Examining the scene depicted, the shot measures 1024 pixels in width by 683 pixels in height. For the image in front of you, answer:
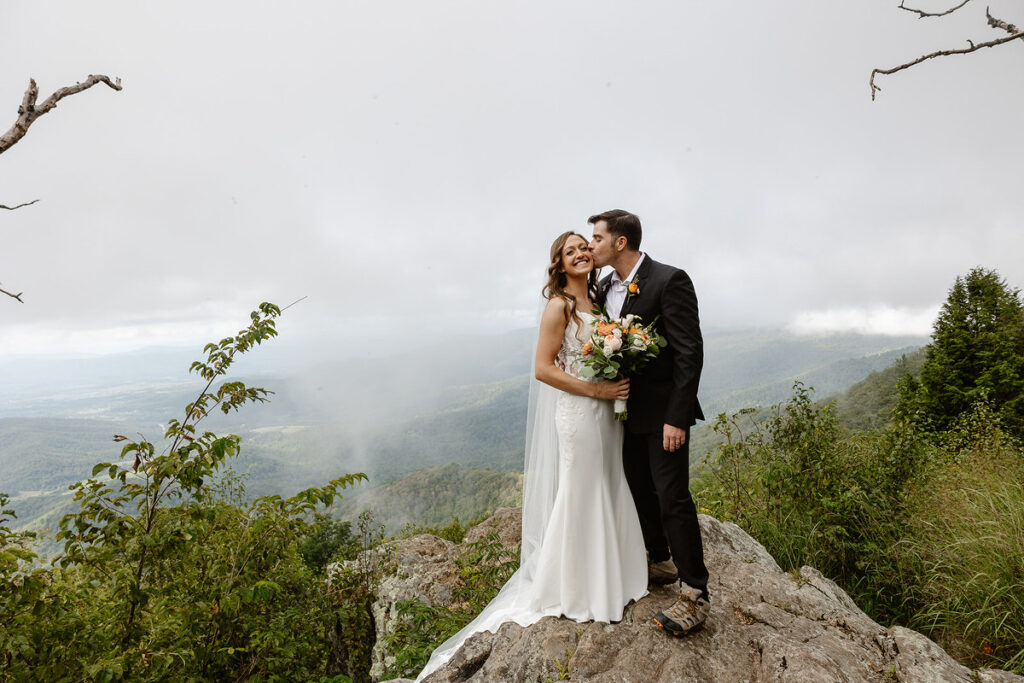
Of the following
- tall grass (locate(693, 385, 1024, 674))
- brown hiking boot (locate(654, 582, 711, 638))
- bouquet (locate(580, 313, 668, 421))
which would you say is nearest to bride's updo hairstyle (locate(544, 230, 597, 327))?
bouquet (locate(580, 313, 668, 421))

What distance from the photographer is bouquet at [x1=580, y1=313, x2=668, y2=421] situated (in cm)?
339

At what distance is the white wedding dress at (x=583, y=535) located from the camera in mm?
3680

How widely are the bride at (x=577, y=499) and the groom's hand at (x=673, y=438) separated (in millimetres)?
421

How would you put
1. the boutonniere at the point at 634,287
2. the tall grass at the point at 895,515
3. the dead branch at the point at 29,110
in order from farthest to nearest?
the tall grass at the point at 895,515, the boutonniere at the point at 634,287, the dead branch at the point at 29,110

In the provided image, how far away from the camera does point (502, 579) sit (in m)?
5.78

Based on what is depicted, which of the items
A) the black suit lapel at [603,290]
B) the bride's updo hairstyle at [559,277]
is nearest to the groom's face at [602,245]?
the bride's updo hairstyle at [559,277]

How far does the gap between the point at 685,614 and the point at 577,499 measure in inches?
41.6

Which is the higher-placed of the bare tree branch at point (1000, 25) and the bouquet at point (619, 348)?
the bare tree branch at point (1000, 25)

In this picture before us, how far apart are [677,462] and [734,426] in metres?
3.67

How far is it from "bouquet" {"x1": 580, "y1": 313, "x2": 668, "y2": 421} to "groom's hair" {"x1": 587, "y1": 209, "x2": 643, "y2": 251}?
2.20 ft

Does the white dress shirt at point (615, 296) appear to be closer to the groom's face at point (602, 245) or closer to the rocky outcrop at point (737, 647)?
the groom's face at point (602, 245)

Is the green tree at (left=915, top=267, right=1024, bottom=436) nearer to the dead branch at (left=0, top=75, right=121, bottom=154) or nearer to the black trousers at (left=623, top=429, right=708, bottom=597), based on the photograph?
the black trousers at (left=623, top=429, right=708, bottom=597)

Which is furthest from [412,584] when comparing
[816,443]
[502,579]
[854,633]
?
[816,443]

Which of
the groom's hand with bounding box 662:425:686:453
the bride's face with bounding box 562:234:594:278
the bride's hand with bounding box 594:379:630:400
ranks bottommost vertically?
the groom's hand with bounding box 662:425:686:453
